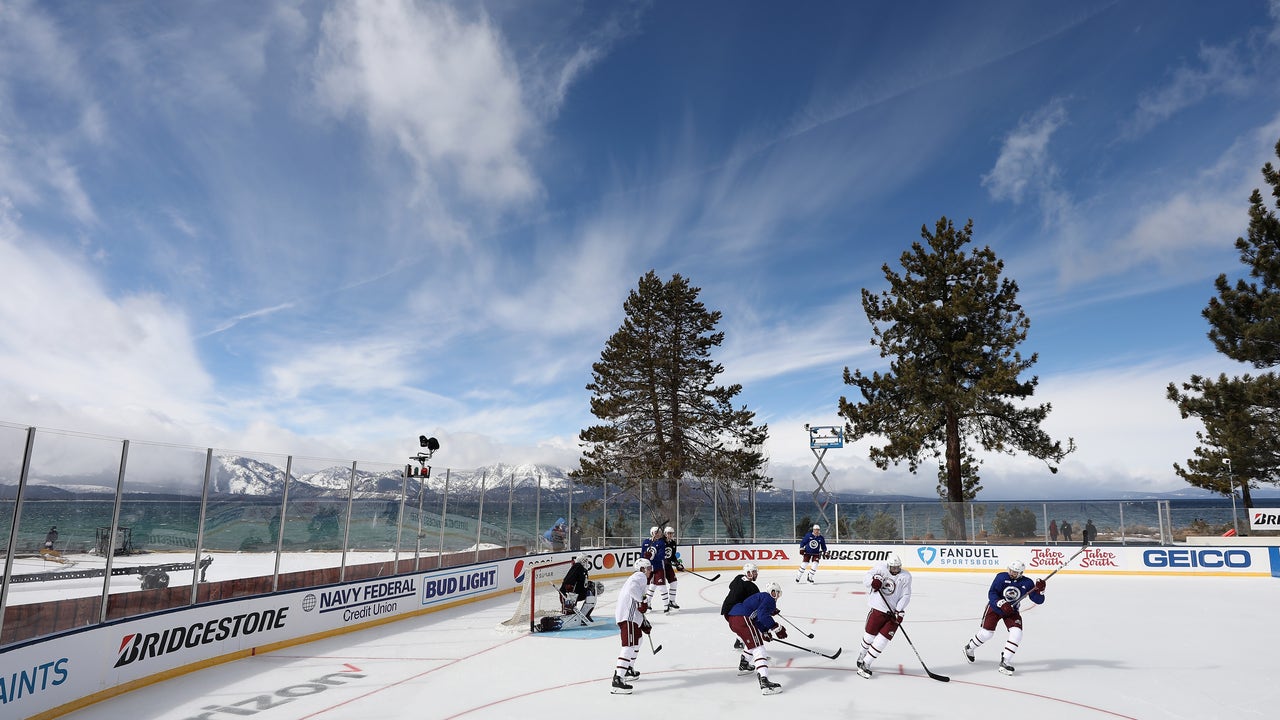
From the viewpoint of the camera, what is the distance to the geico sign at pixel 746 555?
25812 mm

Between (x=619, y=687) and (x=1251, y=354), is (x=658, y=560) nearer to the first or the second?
(x=619, y=687)

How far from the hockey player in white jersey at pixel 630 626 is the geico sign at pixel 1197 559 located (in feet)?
70.0

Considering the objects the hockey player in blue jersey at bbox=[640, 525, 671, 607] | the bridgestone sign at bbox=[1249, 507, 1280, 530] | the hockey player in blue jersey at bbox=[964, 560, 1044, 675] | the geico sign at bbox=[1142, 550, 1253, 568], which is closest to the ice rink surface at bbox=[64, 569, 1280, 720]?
the hockey player in blue jersey at bbox=[964, 560, 1044, 675]

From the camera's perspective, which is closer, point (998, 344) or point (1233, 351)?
point (1233, 351)

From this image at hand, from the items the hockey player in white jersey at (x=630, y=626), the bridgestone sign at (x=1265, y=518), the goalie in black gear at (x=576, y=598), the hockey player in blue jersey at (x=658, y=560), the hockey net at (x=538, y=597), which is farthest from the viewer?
the bridgestone sign at (x=1265, y=518)

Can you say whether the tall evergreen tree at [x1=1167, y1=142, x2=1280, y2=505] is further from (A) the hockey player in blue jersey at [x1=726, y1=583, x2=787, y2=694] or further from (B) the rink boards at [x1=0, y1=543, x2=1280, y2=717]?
(A) the hockey player in blue jersey at [x1=726, y1=583, x2=787, y2=694]

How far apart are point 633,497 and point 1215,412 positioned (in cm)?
2447

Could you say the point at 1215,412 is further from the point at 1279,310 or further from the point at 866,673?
the point at 866,673

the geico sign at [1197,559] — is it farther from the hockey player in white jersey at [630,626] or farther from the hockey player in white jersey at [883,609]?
the hockey player in white jersey at [630,626]

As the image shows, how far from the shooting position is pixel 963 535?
25.2m

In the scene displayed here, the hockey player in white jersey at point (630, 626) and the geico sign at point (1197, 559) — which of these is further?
the geico sign at point (1197, 559)

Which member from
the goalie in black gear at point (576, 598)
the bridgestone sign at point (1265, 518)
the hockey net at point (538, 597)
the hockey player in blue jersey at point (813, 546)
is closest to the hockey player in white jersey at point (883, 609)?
the goalie in black gear at point (576, 598)

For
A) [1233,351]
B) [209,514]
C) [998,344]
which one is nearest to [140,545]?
[209,514]

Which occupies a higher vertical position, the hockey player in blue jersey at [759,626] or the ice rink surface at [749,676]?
the hockey player in blue jersey at [759,626]
